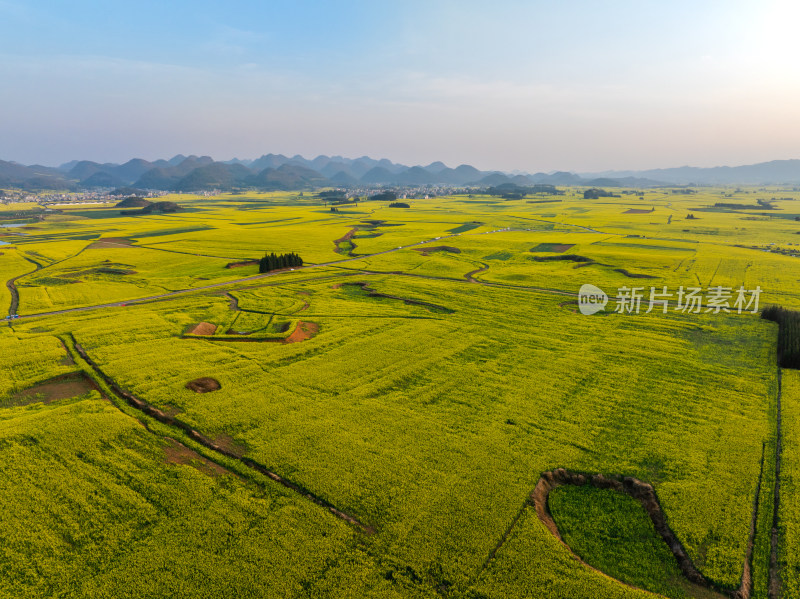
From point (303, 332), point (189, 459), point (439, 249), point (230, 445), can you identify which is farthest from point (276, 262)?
point (189, 459)

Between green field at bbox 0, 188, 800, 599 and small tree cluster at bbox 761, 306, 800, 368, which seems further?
small tree cluster at bbox 761, 306, 800, 368

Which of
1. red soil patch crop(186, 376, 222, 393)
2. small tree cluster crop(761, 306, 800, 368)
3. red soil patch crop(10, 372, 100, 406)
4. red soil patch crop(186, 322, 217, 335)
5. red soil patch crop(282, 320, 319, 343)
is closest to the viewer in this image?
red soil patch crop(10, 372, 100, 406)

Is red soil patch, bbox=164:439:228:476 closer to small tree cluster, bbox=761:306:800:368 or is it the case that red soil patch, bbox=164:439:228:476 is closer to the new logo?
the new logo

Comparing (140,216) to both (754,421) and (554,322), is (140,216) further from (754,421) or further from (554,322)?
(754,421)

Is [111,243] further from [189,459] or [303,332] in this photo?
[189,459]

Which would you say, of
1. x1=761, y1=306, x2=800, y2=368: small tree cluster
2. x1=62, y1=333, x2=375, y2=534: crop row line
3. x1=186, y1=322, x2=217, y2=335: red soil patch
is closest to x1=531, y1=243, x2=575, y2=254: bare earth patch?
x1=761, y1=306, x2=800, y2=368: small tree cluster

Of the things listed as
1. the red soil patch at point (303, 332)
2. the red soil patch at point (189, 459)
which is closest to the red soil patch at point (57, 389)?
the red soil patch at point (189, 459)

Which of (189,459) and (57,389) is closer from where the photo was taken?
(189,459)

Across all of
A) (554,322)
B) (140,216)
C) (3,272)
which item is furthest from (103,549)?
(140,216)
